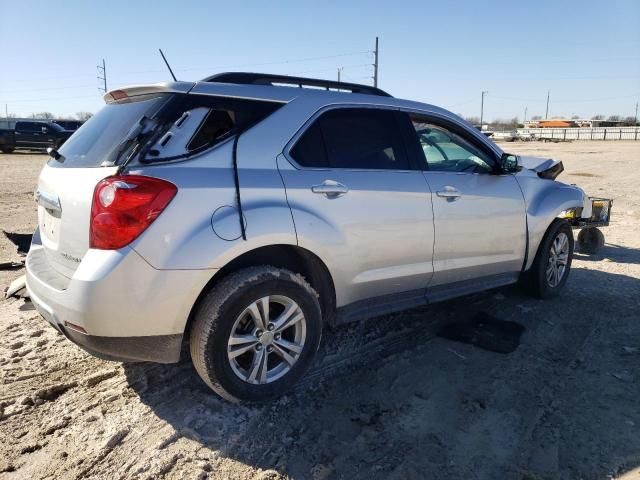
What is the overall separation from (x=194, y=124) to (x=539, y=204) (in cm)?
337

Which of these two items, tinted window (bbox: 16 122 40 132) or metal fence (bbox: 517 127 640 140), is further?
metal fence (bbox: 517 127 640 140)

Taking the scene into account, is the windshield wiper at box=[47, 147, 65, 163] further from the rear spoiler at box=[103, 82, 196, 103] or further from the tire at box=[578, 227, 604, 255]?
the tire at box=[578, 227, 604, 255]

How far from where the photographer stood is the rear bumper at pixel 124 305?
261 cm

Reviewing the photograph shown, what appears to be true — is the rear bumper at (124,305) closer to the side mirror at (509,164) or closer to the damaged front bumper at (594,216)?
the side mirror at (509,164)

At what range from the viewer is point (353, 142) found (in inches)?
141

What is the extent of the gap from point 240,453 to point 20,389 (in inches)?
63.0

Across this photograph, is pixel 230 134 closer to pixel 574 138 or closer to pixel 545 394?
pixel 545 394

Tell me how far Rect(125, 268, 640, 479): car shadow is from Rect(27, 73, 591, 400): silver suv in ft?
0.96

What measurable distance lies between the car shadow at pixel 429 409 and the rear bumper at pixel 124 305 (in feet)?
1.76

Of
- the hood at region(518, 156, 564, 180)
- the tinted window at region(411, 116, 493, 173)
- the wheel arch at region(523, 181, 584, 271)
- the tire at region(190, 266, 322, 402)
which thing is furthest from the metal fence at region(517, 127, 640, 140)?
the tire at region(190, 266, 322, 402)

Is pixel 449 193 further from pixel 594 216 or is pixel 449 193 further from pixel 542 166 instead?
pixel 594 216

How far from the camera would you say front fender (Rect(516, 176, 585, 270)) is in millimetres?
4719

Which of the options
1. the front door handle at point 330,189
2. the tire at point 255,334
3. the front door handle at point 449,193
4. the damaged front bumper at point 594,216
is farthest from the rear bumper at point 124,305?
the damaged front bumper at point 594,216

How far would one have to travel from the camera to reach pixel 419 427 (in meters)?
2.96
